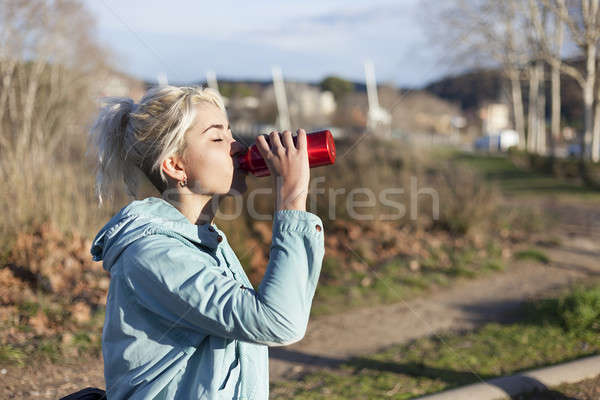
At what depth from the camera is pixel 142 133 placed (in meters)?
1.71

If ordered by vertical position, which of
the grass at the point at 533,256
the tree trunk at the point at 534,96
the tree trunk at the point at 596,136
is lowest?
the grass at the point at 533,256

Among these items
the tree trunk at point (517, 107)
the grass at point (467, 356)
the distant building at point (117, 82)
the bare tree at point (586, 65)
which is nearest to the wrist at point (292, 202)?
the grass at point (467, 356)

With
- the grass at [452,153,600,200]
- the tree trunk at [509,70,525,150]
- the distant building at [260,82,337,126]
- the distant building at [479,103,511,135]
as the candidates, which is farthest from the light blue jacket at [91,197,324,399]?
the distant building at [479,103,511,135]

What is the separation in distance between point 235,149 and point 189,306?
544mm

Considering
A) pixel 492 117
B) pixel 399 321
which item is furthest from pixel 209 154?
pixel 492 117

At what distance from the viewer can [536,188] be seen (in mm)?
16781

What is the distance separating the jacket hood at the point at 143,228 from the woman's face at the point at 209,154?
0.37 ft

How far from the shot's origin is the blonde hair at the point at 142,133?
5.49 ft

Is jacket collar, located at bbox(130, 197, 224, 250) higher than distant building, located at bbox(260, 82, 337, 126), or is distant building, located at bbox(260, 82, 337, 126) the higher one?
distant building, located at bbox(260, 82, 337, 126)

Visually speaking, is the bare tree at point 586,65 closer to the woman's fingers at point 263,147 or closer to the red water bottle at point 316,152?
the red water bottle at point 316,152

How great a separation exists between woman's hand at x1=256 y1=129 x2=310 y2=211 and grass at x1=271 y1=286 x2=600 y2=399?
2.60 meters

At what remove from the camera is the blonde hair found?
1672 millimetres

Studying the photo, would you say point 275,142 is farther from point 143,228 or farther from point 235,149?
point 143,228

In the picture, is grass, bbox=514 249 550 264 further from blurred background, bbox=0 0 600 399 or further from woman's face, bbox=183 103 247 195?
woman's face, bbox=183 103 247 195
